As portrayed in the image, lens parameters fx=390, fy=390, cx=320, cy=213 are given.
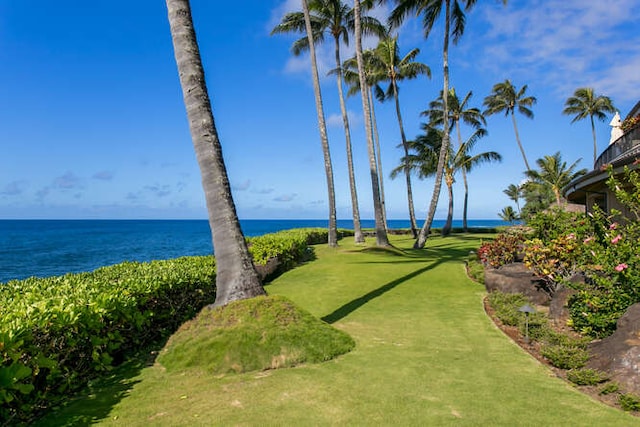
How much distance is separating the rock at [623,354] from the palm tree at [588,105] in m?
64.4

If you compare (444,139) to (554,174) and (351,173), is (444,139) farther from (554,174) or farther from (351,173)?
(554,174)

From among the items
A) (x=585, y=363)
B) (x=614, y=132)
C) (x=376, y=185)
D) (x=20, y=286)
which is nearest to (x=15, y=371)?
(x=20, y=286)

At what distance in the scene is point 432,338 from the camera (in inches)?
316

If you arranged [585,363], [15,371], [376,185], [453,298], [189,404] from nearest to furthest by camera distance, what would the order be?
1. [15,371]
2. [189,404]
3. [585,363]
4. [453,298]
5. [376,185]

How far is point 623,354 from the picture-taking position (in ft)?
18.8

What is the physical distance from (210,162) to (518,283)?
9.11 m

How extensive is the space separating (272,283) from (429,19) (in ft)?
63.5

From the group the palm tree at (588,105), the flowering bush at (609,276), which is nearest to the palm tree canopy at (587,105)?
A: the palm tree at (588,105)

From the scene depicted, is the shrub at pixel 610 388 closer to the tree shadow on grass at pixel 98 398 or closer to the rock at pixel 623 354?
the rock at pixel 623 354

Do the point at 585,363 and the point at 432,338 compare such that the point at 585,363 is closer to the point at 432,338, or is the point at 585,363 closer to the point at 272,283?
the point at 432,338

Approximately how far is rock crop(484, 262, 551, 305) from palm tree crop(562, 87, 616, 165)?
58687 mm

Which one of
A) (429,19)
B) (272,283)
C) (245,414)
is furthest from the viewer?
(429,19)

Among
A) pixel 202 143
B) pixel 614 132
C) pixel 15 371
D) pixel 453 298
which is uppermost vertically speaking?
pixel 614 132

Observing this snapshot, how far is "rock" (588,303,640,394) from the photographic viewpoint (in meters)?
5.38
